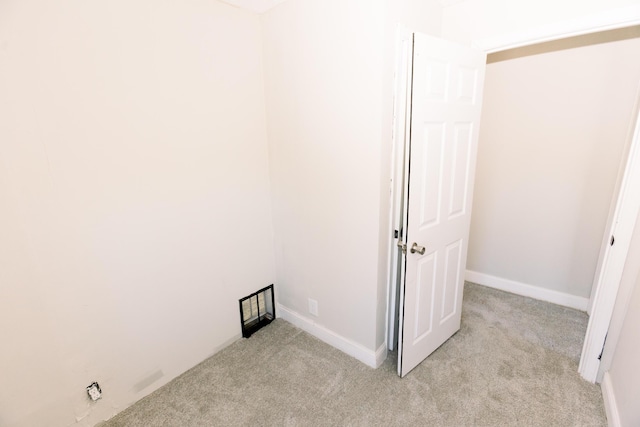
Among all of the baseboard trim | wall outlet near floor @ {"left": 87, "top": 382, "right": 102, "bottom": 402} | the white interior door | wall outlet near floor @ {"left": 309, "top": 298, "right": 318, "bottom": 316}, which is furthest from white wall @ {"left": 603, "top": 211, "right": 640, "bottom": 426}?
wall outlet near floor @ {"left": 87, "top": 382, "right": 102, "bottom": 402}

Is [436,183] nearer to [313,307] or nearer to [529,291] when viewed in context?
[313,307]

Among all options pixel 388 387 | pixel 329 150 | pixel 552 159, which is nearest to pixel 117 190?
pixel 329 150

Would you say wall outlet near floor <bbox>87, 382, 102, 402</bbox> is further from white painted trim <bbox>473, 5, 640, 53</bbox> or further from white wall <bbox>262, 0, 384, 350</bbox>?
white painted trim <bbox>473, 5, 640, 53</bbox>

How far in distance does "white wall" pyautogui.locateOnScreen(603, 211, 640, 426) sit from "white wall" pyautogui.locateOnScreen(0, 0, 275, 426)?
2.26 m

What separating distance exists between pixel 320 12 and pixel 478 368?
2426 mm

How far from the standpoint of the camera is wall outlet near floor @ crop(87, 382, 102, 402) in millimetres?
1580

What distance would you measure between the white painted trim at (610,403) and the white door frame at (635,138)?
9 centimetres

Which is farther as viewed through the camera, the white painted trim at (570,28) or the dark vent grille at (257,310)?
the dark vent grille at (257,310)

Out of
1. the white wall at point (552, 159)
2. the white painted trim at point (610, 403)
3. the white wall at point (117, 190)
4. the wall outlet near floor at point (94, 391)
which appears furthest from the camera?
the white wall at point (552, 159)

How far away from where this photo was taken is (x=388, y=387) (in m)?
1.82

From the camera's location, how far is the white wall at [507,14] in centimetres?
163

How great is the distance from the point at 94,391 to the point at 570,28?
3.27 metres

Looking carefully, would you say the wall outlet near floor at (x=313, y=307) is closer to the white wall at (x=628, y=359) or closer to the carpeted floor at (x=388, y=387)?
the carpeted floor at (x=388, y=387)

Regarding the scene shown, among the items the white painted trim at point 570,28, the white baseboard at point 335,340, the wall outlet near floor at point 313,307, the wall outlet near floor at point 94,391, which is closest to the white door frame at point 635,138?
the white painted trim at point 570,28
